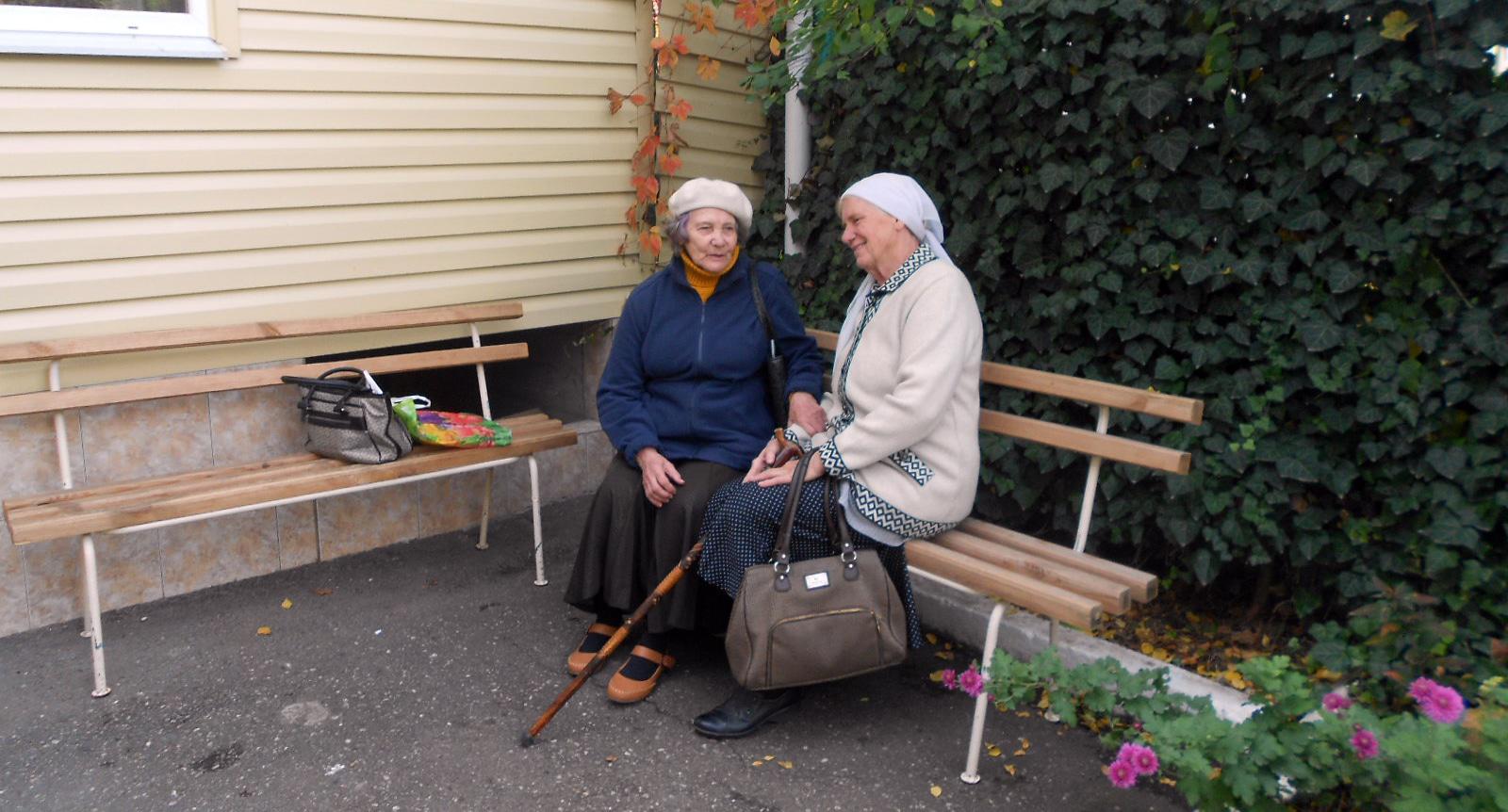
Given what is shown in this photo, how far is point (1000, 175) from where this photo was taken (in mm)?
3895

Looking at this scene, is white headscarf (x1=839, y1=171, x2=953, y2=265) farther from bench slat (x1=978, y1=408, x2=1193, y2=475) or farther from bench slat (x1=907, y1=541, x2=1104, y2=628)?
bench slat (x1=907, y1=541, x2=1104, y2=628)

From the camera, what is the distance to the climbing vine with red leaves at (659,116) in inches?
189

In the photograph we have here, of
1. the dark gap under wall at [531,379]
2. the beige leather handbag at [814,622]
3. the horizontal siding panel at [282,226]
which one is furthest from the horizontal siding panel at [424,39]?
the beige leather handbag at [814,622]

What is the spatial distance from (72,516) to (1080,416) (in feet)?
9.95

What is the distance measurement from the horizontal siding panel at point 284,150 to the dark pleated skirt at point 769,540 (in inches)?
80.1

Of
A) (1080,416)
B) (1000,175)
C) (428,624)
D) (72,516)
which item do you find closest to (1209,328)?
(1080,416)

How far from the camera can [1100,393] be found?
3.14 m

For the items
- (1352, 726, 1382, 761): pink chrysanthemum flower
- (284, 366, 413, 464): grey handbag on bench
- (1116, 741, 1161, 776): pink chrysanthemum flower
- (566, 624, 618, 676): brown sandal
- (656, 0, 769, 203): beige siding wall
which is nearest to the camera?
(1352, 726, 1382, 761): pink chrysanthemum flower

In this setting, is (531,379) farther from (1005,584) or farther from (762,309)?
(1005,584)

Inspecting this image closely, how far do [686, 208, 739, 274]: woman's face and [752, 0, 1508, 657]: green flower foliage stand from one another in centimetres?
82

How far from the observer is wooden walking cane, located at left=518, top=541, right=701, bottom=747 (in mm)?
3115

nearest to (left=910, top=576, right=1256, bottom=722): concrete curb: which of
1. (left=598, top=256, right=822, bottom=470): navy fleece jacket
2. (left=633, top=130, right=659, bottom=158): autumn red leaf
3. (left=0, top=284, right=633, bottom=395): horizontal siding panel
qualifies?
(left=598, top=256, right=822, bottom=470): navy fleece jacket

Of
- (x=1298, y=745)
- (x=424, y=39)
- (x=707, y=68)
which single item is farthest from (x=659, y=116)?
(x=1298, y=745)

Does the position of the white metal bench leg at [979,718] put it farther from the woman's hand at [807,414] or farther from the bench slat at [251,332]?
the bench slat at [251,332]
